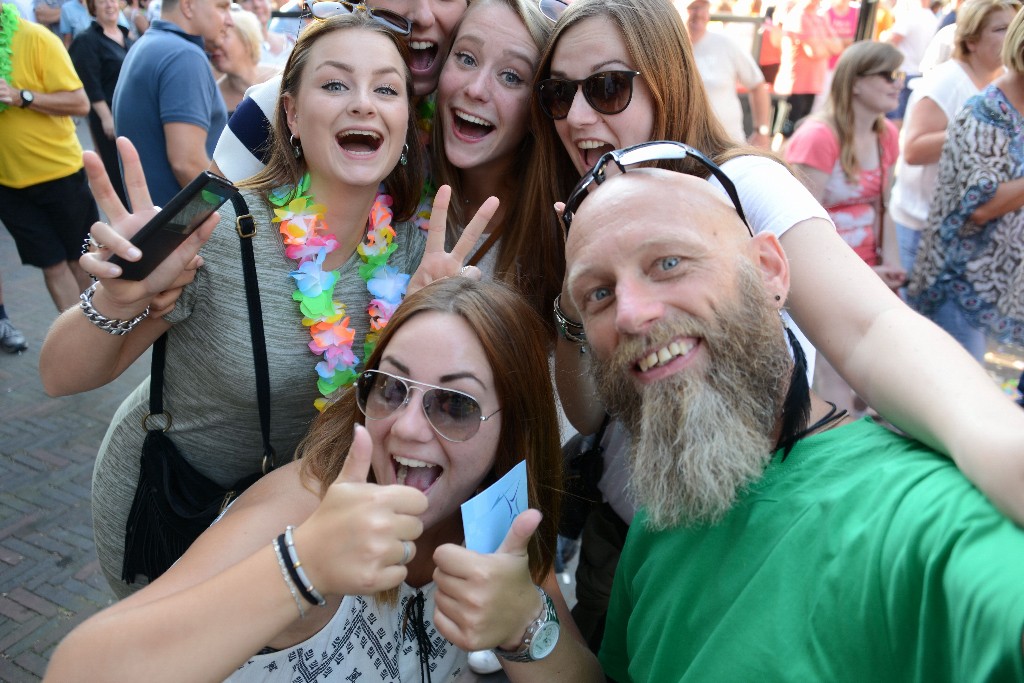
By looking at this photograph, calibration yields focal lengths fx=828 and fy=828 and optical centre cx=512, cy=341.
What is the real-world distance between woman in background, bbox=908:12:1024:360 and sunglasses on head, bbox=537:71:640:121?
8.82ft

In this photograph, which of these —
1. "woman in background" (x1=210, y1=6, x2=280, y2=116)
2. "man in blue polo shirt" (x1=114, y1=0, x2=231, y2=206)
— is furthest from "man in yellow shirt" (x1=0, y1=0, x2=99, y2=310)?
"man in blue polo shirt" (x1=114, y1=0, x2=231, y2=206)

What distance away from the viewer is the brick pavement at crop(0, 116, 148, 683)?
3549 millimetres

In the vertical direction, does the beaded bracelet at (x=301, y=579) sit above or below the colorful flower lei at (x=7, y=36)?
below

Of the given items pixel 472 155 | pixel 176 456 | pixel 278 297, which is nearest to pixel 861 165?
pixel 472 155

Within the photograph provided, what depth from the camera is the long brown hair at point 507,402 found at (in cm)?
202

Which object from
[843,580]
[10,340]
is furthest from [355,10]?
[10,340]

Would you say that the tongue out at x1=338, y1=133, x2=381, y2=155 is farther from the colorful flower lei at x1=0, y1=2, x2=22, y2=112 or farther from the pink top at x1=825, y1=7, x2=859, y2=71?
the pink top at x1=825, y1=7, x2=859, y2=71

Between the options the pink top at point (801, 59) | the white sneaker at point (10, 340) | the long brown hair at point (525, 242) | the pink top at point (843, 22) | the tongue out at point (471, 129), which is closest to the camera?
Answer: the long brown hair at point (525, 242)

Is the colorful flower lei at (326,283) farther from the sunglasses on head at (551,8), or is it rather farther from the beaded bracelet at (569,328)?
the sunglasses on head at (551,8)

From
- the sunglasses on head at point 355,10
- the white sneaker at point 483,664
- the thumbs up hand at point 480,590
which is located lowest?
the white sneaker at point 483,664

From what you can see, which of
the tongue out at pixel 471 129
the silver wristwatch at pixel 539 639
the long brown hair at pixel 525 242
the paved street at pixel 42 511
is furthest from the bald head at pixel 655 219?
the paved street at pixel 42 511

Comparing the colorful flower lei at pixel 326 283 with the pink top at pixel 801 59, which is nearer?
the colorful flower lei at pixel 326 283

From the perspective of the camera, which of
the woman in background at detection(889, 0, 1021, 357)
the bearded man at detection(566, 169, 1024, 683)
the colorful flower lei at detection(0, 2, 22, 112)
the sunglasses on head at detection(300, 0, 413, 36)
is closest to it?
the bearded man at detection(566, 169, 1024, 683)

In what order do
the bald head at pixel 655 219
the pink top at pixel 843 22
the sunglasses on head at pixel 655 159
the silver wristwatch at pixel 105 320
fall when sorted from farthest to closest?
the pink top at pixel 843 22
the silver wristwatch at pixel 105 320
the sunglasses on head at pixel 655 159
the bald head at pixel 655 219
